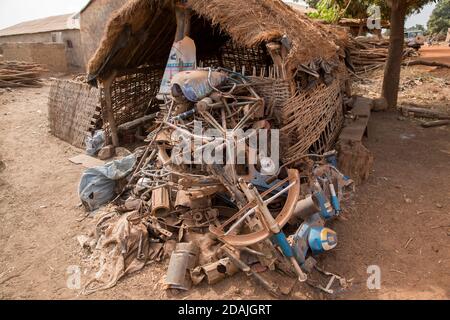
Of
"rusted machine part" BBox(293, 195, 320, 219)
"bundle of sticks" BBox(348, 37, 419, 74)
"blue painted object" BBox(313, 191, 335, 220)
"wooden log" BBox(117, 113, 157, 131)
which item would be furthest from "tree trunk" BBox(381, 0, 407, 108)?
"rusted machine part" BBox(293, 195, 320, 219)

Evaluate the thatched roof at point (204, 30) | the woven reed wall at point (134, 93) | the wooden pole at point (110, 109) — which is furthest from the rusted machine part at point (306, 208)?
the woven reed wall at point (134, 93)

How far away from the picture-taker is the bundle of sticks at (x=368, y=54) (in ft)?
42.9

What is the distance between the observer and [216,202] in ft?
13.5

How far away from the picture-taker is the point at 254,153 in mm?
3367

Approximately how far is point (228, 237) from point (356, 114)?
187 inches

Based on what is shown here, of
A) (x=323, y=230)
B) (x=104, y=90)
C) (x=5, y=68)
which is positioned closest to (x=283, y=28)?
(x=323, y=230)

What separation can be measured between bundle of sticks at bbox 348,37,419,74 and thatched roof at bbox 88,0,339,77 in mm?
7981

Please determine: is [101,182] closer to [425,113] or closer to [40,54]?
[425,113]

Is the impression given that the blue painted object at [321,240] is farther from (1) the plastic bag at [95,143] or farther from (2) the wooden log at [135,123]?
(1) the plastic bag at [95,143]

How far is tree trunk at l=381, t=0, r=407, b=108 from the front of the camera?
7.63m

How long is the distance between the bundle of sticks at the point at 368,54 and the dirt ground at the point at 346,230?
7.08 metres

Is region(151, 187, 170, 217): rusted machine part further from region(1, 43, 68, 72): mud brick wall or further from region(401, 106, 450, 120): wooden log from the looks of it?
region(1, 43, 68, 72): mud brick wall

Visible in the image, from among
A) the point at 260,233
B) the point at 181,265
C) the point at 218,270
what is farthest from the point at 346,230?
the point at 181,265

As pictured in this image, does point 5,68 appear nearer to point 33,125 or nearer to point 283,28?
point 33,125
